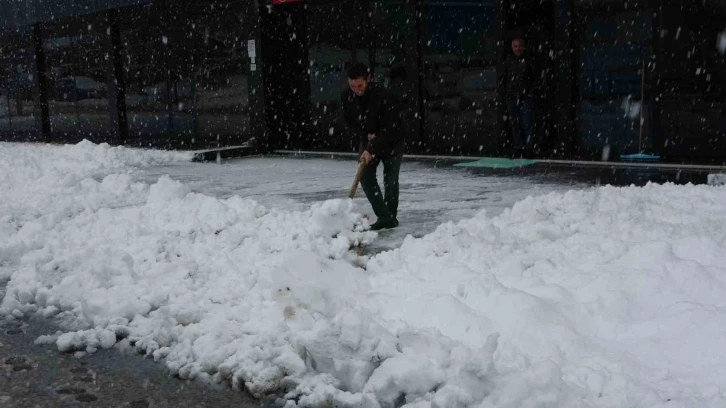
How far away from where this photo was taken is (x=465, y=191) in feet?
33.1

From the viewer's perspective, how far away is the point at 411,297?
16.7 ft

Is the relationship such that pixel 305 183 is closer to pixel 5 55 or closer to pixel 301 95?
pixel 301 95

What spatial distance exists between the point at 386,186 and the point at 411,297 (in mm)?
2935

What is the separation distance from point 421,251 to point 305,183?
5.40 metres

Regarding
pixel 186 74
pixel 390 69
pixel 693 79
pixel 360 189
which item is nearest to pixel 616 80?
pixel 693 79

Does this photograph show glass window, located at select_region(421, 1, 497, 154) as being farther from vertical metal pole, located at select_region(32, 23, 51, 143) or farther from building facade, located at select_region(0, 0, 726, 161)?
vertical metal pole, located at select_region(32, 23, 51, 143)

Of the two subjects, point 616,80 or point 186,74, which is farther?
point 186,74

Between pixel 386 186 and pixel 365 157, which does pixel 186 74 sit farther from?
pixel 365 157

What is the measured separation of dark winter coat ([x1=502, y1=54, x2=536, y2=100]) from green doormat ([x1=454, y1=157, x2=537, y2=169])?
100 cm

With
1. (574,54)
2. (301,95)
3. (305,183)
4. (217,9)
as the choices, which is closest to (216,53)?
(217,9)

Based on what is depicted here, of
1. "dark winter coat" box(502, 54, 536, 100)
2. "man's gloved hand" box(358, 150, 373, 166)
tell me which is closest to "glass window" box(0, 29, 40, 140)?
"dark winter coat" box(502, 54, 536, 100)

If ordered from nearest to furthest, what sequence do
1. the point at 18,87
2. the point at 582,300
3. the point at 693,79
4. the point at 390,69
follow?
the point at 582,300
the point at 693,79
the point at 390,69
the point at 18,87

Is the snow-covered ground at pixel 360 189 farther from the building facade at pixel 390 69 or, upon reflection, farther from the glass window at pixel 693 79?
the glass window at pixel 693 79


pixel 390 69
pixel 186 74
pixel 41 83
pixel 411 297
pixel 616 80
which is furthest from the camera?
pixel 41 83
